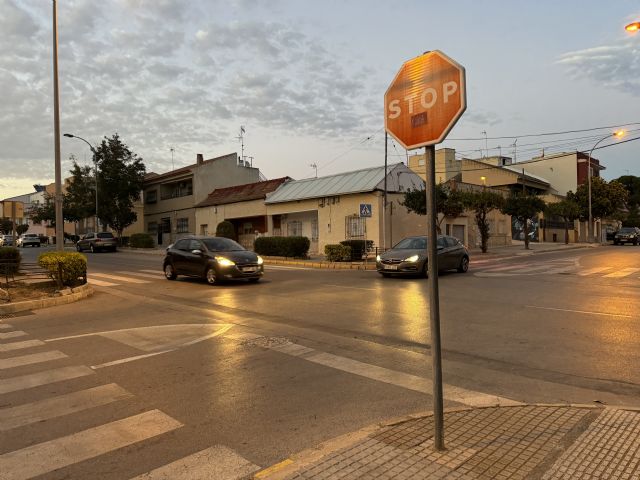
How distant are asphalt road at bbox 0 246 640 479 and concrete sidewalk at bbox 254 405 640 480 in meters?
0.41

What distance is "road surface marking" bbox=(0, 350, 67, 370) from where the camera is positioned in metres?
6.02

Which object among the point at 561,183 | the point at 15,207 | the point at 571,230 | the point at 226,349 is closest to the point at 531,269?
the point at 226,349

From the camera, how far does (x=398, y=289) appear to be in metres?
12.9

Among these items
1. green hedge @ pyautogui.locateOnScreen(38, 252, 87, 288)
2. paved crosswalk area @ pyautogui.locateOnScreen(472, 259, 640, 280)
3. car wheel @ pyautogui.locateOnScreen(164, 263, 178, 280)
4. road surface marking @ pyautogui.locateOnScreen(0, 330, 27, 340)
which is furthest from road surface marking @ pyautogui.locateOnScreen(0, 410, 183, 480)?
paved crosswalk area @ pyautogui.locateOnScreen(472, 259, 640, 280)

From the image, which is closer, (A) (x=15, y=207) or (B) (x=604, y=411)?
(B) (x=604, y=411)

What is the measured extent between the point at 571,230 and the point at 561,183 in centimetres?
755

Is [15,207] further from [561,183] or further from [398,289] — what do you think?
[561,183]

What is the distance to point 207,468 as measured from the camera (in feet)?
10.7

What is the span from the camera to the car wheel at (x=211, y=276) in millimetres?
14445

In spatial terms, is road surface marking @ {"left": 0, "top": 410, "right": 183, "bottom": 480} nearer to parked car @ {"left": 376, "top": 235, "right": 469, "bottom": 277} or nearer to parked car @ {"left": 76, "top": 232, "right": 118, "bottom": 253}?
parked car @ {"left": 376, "top": 235, "right": 469, "bottom": 277}

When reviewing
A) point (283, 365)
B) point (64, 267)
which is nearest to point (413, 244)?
point (64, 267)

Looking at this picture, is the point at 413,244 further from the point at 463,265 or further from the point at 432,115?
the point at 432,115

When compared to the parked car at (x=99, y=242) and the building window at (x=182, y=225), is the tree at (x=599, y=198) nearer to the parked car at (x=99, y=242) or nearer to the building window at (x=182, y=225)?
the building window at (x=182, y=225)

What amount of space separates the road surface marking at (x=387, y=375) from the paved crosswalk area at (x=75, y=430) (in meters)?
2.16
